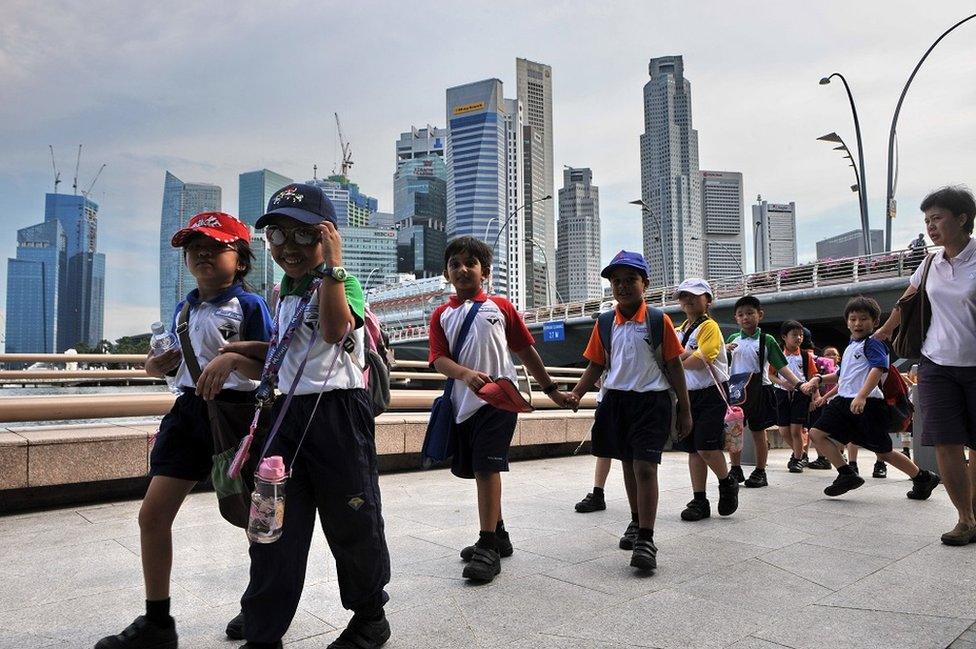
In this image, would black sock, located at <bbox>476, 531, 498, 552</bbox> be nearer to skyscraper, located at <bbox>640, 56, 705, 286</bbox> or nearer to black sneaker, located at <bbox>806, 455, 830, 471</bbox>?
black sneaker, located at <bbox>806, 455, 830, 471</bbox>

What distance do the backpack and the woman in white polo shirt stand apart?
5.85ft

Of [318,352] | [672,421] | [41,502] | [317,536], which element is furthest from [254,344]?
[41,502]

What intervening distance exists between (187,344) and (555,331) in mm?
40633

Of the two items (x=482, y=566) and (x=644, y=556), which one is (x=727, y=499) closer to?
(x=644, y=556)

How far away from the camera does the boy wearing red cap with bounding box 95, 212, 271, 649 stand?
2.59 m

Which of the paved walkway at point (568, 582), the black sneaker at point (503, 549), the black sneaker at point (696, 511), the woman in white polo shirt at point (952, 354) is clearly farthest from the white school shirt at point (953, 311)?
the black sneaker at point (503, 549)

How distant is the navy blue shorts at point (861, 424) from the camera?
20.2ft

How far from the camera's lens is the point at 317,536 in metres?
4.39

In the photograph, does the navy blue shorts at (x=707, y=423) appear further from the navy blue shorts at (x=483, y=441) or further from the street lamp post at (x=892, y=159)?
the street lamp post at (x=892, y=159)

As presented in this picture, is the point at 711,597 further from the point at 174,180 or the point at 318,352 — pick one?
the point at 174,180

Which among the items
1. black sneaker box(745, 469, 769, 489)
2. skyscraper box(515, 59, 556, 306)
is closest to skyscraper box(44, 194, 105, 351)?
skyscraper box(515, 59, 556, 306)

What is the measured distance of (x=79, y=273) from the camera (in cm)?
13362

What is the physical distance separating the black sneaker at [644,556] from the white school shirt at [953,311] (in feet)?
7.39

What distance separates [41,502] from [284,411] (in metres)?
3.69
